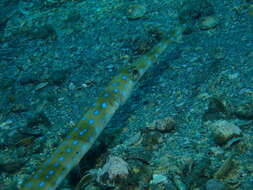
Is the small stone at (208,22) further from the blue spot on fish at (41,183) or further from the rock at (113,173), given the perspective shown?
the blue spot on fish at (41,183)

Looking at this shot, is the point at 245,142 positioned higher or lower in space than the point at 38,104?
higher

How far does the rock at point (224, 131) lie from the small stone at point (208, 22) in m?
3.59

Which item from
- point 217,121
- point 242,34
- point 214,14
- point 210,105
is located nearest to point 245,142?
point 217,121

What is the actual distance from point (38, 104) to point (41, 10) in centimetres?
524

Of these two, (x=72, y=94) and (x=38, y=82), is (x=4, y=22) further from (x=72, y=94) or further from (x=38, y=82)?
(x=72, y=94)

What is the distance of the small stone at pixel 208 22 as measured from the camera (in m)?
6.86

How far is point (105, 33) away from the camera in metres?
8.04

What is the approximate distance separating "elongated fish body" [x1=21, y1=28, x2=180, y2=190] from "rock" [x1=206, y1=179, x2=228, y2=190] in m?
1.73

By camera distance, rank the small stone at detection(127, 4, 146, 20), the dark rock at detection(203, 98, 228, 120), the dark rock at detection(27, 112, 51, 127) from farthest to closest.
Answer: the small stone at detection(127, 4, 146, 20), the dark rock at detection(27, 112, 51, 127), the dark rock at detection(203, 98, 228, 120)

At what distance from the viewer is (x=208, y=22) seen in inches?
272

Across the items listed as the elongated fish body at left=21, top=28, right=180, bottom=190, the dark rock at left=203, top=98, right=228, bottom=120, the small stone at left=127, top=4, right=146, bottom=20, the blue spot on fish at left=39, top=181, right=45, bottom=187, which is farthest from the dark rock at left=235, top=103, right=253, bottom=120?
the small stone at left=127, top=4, right=146, bottom=20

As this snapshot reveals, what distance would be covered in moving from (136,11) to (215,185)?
6178 millimetres

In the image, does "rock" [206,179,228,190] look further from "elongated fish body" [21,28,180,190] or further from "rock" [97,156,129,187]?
"elongated fish body" [21,28,180,190]

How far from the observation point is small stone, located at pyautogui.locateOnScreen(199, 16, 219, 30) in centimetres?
686
